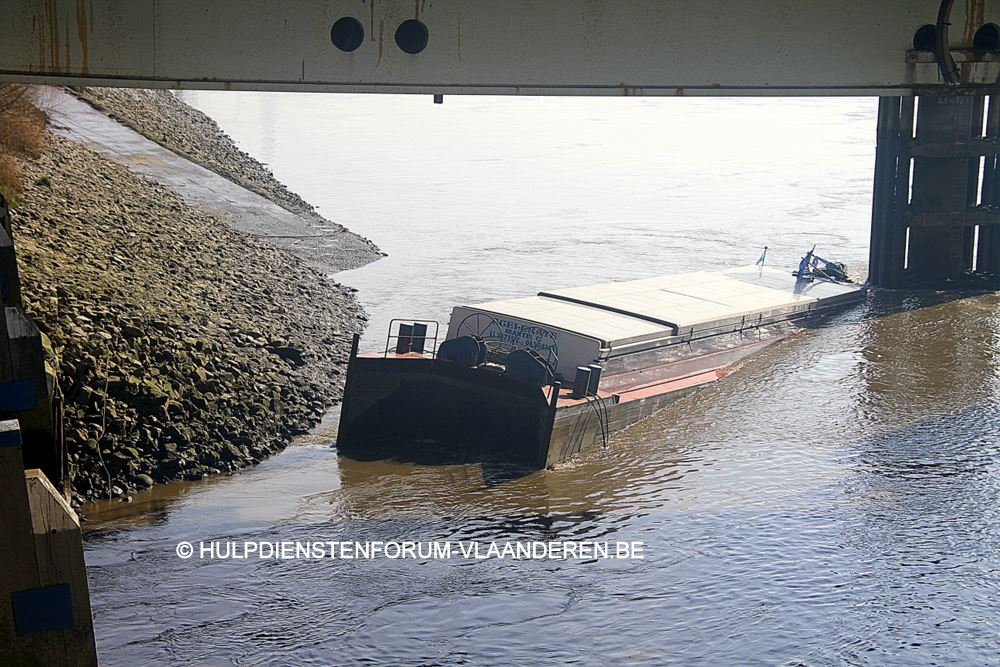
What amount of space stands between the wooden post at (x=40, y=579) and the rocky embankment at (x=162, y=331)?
13.3 meters

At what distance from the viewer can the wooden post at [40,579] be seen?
3658 mm

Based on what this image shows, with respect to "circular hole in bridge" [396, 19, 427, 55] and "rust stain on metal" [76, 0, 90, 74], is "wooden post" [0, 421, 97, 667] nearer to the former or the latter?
"rust stain on metal" [76, 0, 90, 74]

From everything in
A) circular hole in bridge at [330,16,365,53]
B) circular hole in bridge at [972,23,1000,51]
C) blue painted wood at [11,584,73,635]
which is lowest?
blue painted wood at [11,584,73,635]

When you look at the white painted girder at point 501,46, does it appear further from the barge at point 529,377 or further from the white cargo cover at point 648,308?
the white cargo cover at point 648,308

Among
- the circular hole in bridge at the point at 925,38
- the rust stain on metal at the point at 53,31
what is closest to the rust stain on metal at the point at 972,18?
the circular hole in bridge at the point at 925,38

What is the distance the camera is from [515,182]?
56.0m

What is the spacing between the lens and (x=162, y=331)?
68.1ft

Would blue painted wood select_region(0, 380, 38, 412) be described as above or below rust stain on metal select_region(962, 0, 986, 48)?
below

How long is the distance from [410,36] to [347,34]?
0.89 m

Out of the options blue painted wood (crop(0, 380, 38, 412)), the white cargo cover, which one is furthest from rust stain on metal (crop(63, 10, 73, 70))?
blue painted wood (crop(0, 380, 38, 412))

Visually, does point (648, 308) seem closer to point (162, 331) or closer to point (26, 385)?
point (162, 331)

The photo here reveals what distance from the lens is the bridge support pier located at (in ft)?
95.5

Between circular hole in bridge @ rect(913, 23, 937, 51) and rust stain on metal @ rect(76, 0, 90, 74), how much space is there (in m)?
12.6

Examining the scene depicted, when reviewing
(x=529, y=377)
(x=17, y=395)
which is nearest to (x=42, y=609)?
(x=17, y=395)
